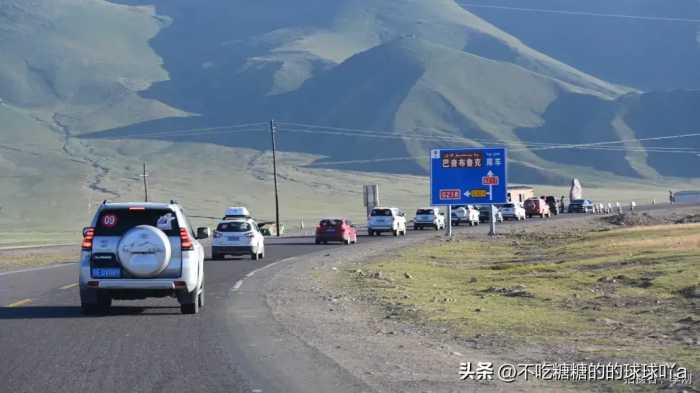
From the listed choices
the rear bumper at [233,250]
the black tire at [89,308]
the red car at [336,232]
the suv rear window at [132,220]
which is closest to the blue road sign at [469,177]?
the red car at [336,232]

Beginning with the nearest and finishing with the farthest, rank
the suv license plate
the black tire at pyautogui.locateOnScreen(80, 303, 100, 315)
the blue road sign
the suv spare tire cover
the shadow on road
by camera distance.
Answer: the suv spare tire cover < the suv license plate < the black tire at pyautogui.locateOnScreen(80, 303, 100, 315) < the shadow on road < the blue road sign

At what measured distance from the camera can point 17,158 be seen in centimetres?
18462

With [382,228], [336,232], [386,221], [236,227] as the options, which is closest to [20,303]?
[236,227]

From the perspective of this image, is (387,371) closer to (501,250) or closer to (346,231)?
(501,250)

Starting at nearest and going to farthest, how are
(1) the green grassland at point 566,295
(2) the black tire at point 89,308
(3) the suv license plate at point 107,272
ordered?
1. (1) the green grassland at point 566,295
2. (3) the suv license plate at point 107,272
3. (2) the black tire at point 89,308

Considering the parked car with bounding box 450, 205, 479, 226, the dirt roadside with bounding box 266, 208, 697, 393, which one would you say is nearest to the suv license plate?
the dirt roadside with bounding box 266, 208, 697, 393

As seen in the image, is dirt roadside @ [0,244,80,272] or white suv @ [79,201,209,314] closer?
white suv @ [79,201,209,314]

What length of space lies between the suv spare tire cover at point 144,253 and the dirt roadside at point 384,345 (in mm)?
2212

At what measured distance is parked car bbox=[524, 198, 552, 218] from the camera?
334 feet

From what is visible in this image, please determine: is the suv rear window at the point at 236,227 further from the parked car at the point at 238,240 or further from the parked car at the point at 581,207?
the parked car at the point at 581,207

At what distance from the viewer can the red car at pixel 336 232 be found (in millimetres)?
58062

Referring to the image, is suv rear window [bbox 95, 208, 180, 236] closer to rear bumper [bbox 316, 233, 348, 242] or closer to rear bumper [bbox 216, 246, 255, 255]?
rear bumper [bbox 216, 246, 255, 255]

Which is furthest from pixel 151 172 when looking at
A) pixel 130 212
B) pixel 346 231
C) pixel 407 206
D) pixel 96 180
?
pixel 130 212

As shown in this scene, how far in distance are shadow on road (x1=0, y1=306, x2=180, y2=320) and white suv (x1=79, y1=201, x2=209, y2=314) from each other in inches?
19.3
